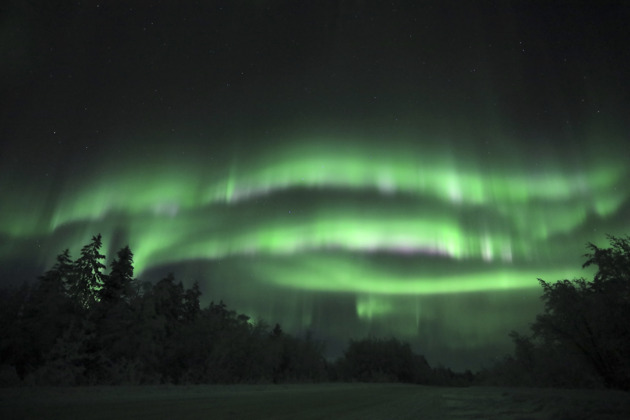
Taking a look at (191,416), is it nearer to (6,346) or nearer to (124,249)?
(6,346)

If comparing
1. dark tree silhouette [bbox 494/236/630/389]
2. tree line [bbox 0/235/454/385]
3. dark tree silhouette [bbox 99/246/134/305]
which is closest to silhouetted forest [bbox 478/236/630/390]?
dark tree silhouette [bbox 494/236/630/389]

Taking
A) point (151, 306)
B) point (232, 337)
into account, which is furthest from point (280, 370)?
point (151, 306)

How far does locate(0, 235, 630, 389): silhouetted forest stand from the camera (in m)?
29.4

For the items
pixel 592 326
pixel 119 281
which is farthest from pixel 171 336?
pixel 592 326

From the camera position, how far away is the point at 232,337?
49875mm

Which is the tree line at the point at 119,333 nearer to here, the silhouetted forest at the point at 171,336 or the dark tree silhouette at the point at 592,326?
the silhouetted forest at the point at 171,336

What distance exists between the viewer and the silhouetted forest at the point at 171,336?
29.4 m

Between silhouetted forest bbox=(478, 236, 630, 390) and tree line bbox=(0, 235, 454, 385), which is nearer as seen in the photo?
silhouetted forest bbox=(478, 236, 630, 390)

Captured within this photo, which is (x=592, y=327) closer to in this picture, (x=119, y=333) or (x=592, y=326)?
(x=592, y=326)

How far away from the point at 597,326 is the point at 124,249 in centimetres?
5039

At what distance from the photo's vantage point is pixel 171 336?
165ft

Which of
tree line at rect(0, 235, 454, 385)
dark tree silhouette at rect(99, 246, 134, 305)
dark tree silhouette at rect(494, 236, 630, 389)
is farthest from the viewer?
dark tree silhouette at rect(99, 246, 134, 305)

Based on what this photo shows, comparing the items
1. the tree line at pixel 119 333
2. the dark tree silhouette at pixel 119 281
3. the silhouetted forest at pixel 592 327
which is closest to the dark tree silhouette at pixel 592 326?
the silhouetted forest at pixel 592 327

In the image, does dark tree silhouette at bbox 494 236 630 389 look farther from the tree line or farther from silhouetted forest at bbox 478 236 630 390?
the tree line
